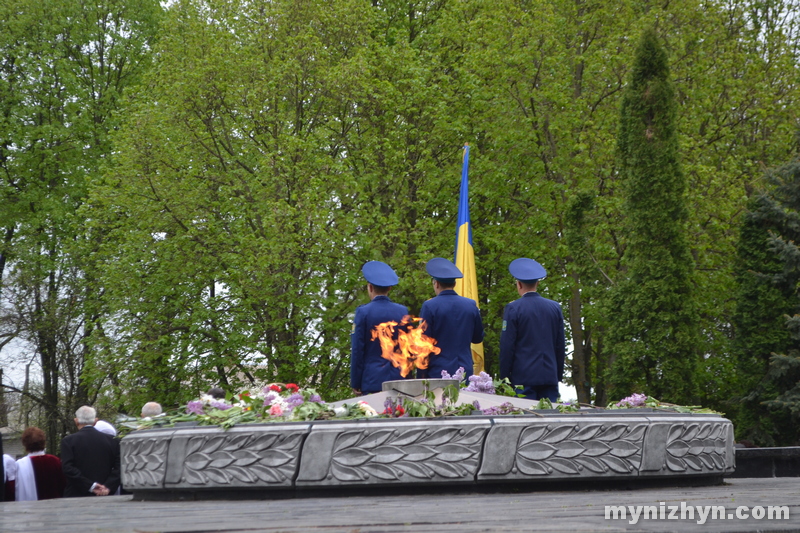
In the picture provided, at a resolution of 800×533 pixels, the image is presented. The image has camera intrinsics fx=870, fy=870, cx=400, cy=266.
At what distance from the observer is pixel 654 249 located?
610 inches

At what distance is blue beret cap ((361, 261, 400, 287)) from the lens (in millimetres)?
8016

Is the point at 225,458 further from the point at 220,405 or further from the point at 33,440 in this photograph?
the point at 33,440

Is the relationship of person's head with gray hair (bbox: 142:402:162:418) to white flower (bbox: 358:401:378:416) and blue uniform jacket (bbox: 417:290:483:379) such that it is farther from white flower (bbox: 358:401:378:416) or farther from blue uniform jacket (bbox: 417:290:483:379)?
white flower (bbox: 358:401:378:416)

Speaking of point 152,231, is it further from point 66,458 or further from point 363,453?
point 363,453

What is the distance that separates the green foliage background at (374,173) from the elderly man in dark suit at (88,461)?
840 centimetres

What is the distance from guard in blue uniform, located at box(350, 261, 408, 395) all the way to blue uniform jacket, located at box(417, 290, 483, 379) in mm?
299

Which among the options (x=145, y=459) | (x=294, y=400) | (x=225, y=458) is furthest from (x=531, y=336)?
(x=145, y=459)

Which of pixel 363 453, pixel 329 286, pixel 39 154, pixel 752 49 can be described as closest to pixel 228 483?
pixel 363 453

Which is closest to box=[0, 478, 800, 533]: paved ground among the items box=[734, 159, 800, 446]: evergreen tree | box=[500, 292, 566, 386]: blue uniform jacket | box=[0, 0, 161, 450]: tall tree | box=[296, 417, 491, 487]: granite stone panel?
box=[296, 417, 491, 487]: granite stone panel

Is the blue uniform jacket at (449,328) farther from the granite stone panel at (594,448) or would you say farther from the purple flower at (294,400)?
the granite stone panel at (594,448)

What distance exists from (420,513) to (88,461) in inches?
188

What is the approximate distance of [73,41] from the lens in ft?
82.1

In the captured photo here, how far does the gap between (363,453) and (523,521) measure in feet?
6.79

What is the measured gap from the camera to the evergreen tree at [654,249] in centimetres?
1535
